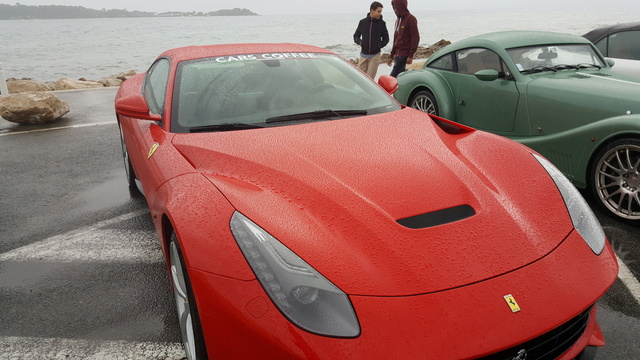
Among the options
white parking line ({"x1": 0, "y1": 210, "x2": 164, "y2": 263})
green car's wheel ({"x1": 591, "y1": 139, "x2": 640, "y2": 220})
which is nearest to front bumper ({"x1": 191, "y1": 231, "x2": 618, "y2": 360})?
white parking line ({"x1": 0, "y1": 210, "x2": 164, "y2": 263})

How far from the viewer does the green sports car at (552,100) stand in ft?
12.7

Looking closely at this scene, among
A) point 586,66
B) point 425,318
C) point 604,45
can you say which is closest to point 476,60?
point 586,66

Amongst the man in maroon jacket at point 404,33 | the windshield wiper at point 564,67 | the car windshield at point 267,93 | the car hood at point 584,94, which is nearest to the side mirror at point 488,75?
the car hood at point 584,94

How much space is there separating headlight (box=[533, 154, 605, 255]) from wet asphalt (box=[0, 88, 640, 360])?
2.07 ft

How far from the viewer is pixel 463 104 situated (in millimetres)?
5699

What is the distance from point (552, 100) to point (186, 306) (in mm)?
3913

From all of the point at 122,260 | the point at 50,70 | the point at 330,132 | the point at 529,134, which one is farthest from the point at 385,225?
the point at 50,70

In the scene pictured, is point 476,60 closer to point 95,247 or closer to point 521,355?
point 95,247

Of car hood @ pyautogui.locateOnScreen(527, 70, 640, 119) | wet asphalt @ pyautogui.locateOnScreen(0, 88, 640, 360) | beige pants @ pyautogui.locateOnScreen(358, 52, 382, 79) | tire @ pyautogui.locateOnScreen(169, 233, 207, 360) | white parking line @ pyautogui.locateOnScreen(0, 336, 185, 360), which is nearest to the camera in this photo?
tire @ pyautogui.locateOnScreen(169, 233, 207, 360)

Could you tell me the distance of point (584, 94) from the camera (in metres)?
4.45

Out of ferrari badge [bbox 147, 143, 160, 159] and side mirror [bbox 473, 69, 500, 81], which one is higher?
side mirror [bbox 473, 69, 500, 81]

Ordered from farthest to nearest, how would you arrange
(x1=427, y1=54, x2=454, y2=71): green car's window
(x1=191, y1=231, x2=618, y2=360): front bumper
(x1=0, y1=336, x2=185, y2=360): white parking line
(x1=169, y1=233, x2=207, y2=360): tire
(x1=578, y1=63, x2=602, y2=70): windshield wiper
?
1. (x1=427, y1=54, x2=454, y2=71): green car's window
2. (x1=578, y1=63, x2=602, y2=70): windshield wiper
3. (x1=0, y1=336, x2=185, y2=360): white parking line
4. (x1=169, y1=233, x2=207, y2=360): tire
5. (x1=191, y1=231, x2=618, y2=360): front bumper

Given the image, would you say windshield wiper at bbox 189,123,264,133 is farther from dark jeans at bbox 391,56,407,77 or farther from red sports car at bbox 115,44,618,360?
dark jeans at bbox 391,56,407,77

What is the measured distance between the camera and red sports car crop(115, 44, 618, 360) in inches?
62.0
